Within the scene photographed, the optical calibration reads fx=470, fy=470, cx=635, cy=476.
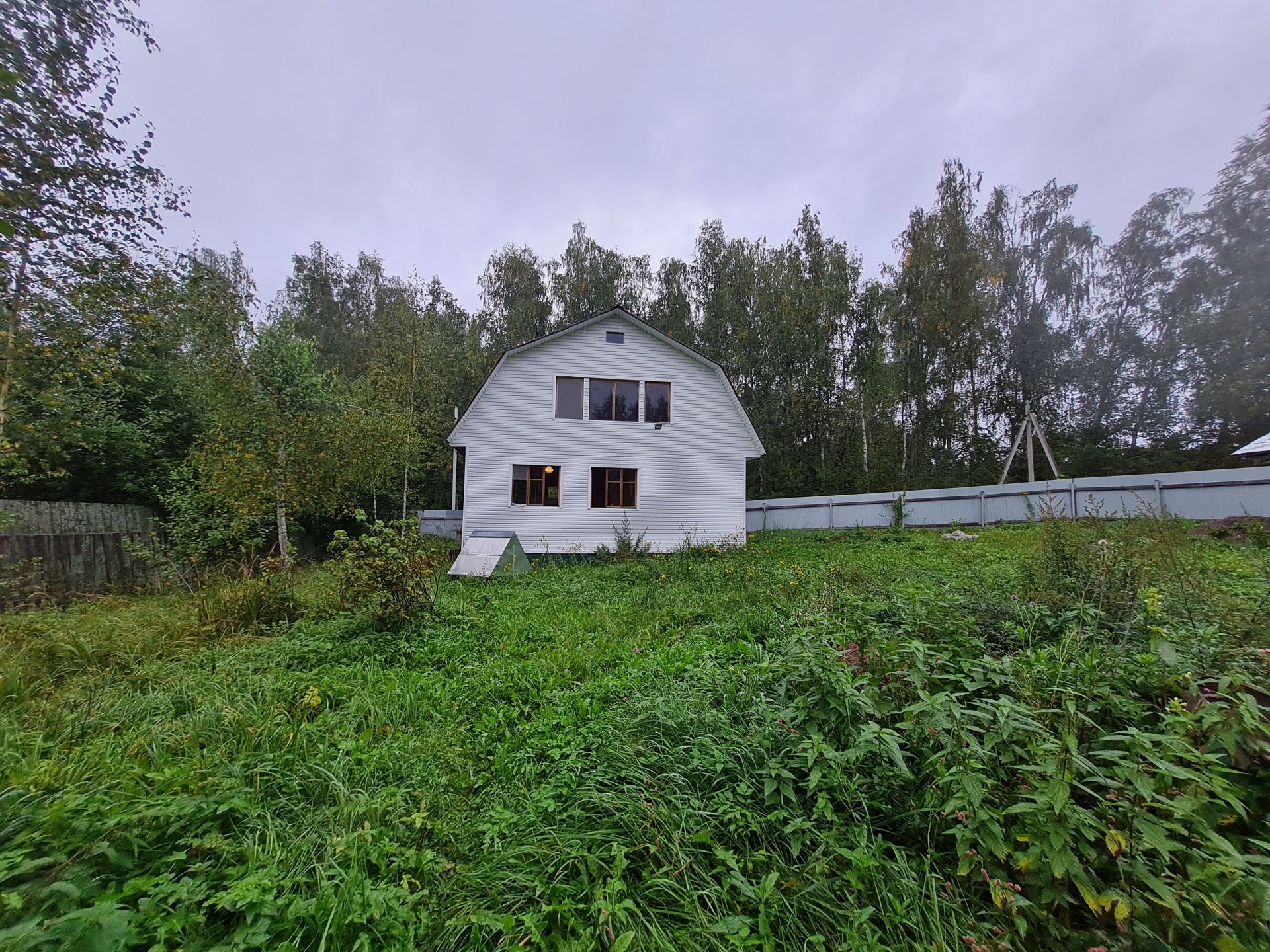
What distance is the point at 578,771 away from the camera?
259 centimetres

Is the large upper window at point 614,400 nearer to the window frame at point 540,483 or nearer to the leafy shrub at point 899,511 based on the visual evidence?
the window frame at point 540,483

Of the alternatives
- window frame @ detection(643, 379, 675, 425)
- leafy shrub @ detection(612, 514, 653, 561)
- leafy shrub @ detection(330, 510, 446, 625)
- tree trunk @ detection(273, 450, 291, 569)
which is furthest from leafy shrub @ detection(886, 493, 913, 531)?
tree trunk @ detection(273, 450, 291, 569)

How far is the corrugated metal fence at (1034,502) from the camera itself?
10570 millimetres

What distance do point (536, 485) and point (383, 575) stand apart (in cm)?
824

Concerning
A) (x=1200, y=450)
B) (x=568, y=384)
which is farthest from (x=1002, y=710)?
(x=1200, y=450)

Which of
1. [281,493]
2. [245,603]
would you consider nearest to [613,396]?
[281,493]

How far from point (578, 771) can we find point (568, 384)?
11888 mm

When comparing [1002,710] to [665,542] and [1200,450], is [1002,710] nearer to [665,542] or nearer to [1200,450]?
[665,542]

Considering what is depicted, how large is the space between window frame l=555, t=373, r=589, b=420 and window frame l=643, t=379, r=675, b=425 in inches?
67.8

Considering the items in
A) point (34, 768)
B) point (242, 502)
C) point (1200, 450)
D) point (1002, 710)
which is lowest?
point (34, 768)

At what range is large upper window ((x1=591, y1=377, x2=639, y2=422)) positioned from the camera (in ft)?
44.9

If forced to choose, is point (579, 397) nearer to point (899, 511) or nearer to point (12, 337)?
point (12, 337)

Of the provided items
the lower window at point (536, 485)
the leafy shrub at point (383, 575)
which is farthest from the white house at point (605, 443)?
the leafy shrub at point (383, 575)

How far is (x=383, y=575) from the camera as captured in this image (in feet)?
16.4
